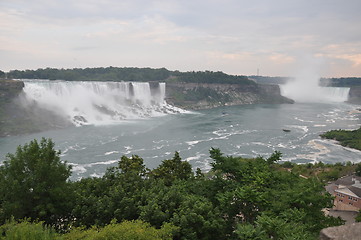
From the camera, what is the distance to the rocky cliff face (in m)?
84.9

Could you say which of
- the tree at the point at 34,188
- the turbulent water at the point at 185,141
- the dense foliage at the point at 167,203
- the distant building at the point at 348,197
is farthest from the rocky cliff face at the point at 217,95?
the tree at the point at 34,188

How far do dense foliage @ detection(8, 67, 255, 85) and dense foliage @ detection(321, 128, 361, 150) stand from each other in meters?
59.8

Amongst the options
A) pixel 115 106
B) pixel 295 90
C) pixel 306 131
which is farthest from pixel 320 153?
pixel 295 90

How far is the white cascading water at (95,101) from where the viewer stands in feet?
178

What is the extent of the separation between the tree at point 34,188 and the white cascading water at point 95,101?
1684 inches

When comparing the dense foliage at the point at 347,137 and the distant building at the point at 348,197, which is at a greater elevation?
the distant building at the point at 348,197

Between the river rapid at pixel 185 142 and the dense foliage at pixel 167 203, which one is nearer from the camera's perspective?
the dense foliage at pixel 167 203

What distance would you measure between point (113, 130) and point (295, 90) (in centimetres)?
9680

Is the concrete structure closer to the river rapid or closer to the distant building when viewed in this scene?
the distant building

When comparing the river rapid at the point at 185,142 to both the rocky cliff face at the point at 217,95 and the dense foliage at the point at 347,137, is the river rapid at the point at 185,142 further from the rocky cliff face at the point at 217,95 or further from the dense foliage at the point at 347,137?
the rocky cliff face at the point at 217,95

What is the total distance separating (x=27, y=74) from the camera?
3123 inches

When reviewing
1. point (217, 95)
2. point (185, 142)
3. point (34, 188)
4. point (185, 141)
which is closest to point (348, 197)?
point (34, 188)

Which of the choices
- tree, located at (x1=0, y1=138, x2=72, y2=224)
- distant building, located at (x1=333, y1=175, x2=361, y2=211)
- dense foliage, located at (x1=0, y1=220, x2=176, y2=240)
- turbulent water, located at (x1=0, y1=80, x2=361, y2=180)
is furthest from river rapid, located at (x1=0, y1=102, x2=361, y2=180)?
dense foliage, located at (x1=0, y1=220, x2=176, y2=240)

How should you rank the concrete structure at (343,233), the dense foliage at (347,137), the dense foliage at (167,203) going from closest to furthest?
the concrete structure at (343,233) < the dense foliage at (167,203) < the dense foliage at (347,137)
